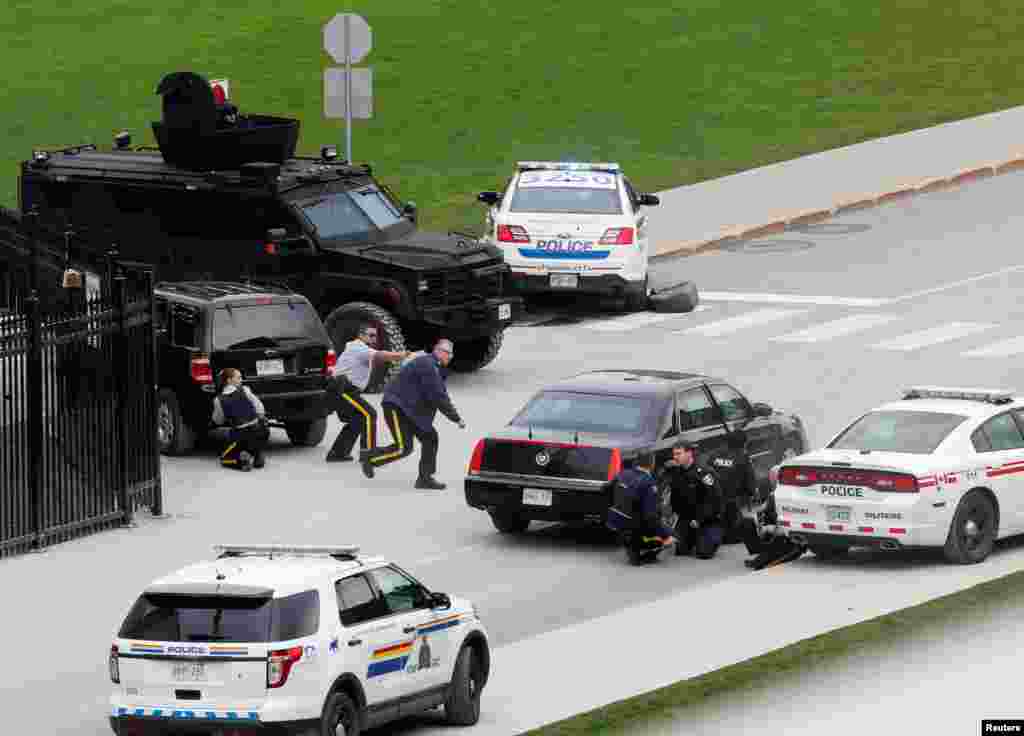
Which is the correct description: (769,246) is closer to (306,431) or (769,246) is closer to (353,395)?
(306,431)

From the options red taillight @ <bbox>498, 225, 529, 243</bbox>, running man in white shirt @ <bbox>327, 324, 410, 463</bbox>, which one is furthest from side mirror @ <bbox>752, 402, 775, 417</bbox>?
red taillight @ <bbox>498, 225, 529, 243</bbox>

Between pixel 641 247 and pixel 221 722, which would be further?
pixel 641 247

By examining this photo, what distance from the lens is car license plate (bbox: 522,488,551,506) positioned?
67.1 feet

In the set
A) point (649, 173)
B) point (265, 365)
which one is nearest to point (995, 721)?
point (265, 365)

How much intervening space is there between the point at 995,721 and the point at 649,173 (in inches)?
1190

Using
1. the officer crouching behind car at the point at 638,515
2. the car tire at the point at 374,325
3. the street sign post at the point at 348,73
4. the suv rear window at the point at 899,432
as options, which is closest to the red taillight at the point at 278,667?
the officer crouching behind car at the point at 638,515

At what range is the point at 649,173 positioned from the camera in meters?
44.3

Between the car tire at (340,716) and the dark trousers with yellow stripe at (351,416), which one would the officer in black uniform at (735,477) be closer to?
the dark trousers with yellow stripe at (351,416)

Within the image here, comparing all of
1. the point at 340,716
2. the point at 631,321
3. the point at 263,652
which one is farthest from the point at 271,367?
the point at 263,652

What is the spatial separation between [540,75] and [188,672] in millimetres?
38638

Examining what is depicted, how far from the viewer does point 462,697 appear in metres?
15.1

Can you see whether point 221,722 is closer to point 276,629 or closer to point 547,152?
point 276,629

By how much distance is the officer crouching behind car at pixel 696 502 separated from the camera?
20391 millimetres

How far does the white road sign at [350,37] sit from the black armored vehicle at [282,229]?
18.1 ft
